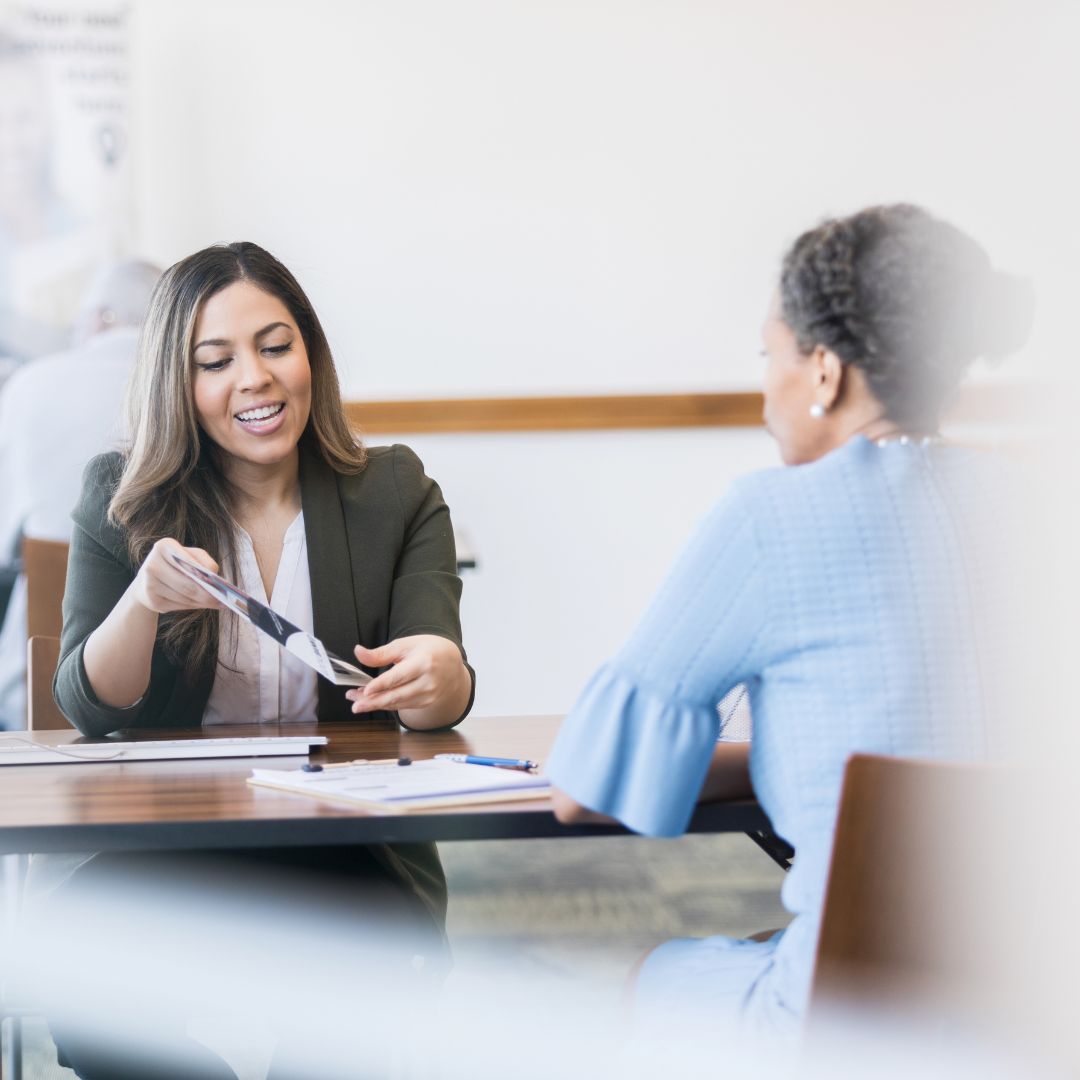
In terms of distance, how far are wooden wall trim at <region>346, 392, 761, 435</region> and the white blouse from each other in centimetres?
241

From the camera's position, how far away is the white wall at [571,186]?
4.14 m

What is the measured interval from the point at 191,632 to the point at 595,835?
74cm

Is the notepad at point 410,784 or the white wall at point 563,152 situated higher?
the white wall at point 563,152

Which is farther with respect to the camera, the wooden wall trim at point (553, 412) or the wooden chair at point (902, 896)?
the wooden wall trim at point (553, 412)

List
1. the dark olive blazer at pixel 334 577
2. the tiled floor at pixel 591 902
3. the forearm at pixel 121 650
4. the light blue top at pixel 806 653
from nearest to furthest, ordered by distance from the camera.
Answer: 1. the light blue top at pixel 806 653
2. the forearm at pixel 121 650
3. the dark olive blazer at pixel 334 577
4. the tiled floor at pixel 591 902

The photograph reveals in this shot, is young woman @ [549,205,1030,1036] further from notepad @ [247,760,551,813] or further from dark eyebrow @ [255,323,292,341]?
dark eyebrow @ [255,323,292,341]

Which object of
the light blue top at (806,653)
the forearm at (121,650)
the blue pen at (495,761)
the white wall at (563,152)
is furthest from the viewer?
the white wall at (563,152)

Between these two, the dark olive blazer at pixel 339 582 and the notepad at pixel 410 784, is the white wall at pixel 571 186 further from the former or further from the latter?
the notepad at pixel 410 784

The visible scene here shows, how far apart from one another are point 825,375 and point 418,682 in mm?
618

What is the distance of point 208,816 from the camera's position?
112 cm

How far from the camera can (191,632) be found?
1.70 meters

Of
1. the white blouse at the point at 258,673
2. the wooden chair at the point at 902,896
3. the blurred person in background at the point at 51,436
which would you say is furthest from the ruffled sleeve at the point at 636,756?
the blurred person in background at the point at 51,436

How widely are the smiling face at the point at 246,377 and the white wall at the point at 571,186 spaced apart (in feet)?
7.83

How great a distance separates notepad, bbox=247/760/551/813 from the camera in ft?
3.83
